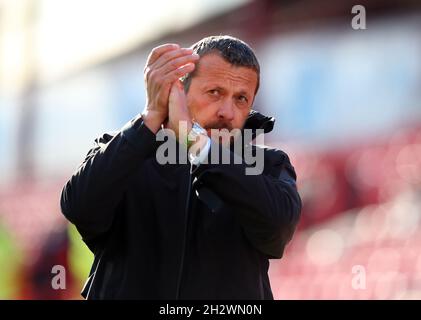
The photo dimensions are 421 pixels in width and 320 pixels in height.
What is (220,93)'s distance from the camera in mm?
2736

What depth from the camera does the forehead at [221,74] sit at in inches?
108

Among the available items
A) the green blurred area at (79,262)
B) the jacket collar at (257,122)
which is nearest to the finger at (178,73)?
the jacket collar at (257,122)

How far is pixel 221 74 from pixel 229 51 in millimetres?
82

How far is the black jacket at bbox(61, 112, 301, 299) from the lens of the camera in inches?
98.7

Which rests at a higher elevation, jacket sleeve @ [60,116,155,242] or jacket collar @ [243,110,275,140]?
jacket collar @ [243,110,275,140]

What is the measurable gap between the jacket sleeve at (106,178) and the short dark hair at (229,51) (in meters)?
0.32

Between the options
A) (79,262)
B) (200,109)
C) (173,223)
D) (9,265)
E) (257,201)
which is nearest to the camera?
(257,201)

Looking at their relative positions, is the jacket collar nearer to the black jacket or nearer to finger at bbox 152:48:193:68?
the black jacket

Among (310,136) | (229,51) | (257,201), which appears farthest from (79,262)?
(257,201)

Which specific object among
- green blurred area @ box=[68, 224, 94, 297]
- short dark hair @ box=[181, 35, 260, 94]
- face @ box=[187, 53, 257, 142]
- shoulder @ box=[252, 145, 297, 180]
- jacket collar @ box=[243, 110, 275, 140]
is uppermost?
green blurred area @ box=[68, 224, 94, 297]

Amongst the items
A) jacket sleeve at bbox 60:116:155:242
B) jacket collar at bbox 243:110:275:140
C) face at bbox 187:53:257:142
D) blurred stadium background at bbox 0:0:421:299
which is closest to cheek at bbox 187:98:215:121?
face at bbox 187:53:257:142

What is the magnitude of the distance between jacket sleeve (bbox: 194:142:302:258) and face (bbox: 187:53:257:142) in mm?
174

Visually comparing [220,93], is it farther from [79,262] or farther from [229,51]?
[79,262]

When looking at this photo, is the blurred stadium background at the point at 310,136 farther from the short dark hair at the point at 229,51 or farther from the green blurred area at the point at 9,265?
the short dark hair at the point at 229,51
